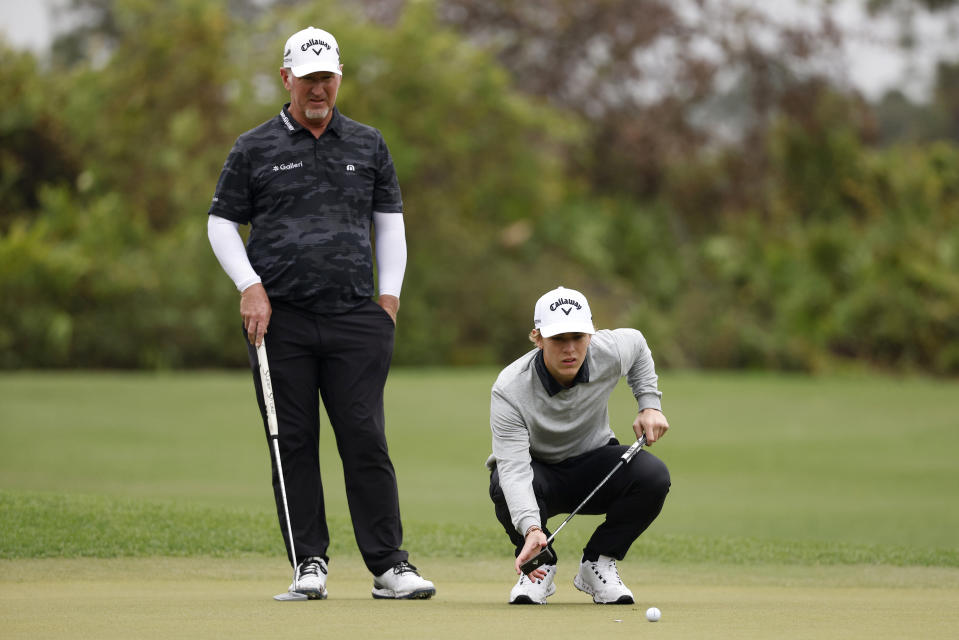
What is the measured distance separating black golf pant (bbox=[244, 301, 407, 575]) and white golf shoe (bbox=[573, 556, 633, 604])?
2.48 feet

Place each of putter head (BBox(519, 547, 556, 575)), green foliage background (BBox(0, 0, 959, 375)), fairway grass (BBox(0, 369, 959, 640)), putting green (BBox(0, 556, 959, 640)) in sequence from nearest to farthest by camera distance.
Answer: putting green (BBox(0, 556, 959, 640)) → fairway grass (BBox(0, 369, 959, 640)) → putter head (BBox(519, 547, 556, 575)) → green foliage background (BBox(0, 0, 959, 375))

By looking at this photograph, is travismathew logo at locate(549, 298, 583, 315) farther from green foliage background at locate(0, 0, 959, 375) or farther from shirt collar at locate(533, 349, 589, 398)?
green foliage background at locate(0, 0, 959, 375)

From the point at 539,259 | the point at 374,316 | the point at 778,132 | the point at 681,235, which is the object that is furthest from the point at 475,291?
the point at 374,316

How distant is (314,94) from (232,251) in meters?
0.72

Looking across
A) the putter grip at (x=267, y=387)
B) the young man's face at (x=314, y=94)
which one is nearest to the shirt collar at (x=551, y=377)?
the putter grip at (x=267, y=387)

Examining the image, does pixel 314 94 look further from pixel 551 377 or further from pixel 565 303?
pixel 551 377

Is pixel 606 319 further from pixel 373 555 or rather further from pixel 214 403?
pixel 373 555

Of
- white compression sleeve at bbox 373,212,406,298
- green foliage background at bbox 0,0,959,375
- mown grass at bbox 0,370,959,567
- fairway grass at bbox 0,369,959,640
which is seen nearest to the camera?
fairway grass at bbox 0,369,959,640

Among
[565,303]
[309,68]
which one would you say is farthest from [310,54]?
[565,303]

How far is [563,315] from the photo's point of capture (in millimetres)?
5570

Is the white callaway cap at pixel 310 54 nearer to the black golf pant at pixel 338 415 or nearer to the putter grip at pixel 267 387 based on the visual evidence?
the black golf pant at pixel 338 415

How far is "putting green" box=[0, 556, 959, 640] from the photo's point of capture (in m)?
4.72

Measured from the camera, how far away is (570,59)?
33.2 metres

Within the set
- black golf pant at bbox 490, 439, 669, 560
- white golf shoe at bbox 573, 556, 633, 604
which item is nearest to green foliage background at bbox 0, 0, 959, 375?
black golf pant at bbox 490, 439, 669, 560
